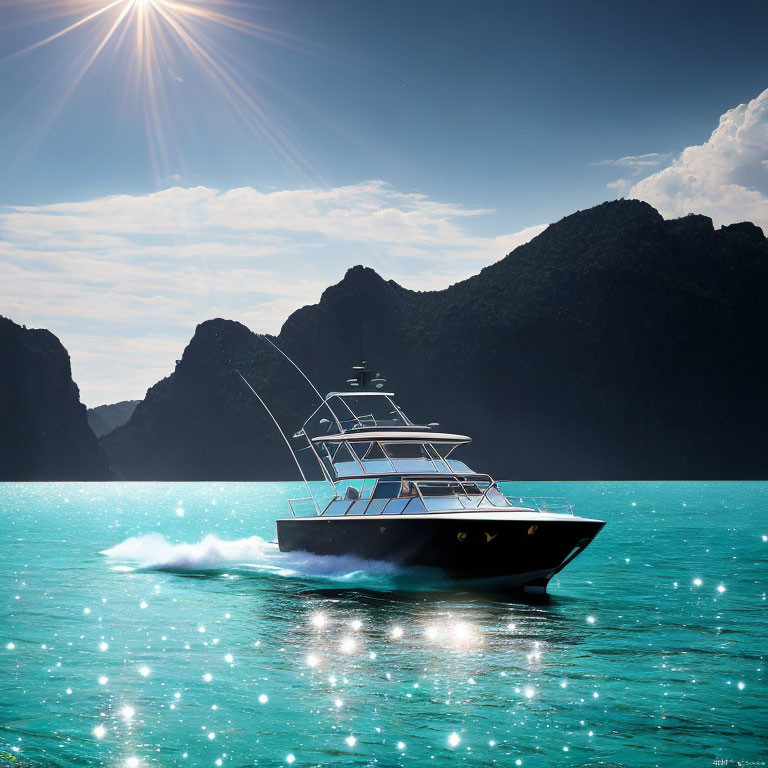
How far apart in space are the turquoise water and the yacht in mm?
732

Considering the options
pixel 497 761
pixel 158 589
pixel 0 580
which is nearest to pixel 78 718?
pixel 497 761

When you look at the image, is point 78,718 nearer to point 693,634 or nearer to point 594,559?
point 693,634

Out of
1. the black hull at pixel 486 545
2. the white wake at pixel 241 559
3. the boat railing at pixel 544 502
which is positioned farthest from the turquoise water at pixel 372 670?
the boat railing at pixel 544 502

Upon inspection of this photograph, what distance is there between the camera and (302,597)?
862 inches

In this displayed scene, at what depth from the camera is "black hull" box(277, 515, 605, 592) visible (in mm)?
19625

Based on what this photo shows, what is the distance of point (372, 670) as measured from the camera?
1366cm

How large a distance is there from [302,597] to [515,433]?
178m

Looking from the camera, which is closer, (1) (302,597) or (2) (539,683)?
(2) (539,683)

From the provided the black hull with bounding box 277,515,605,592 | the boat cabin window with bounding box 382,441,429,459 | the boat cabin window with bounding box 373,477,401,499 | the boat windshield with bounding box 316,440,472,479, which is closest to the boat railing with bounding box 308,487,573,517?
the boat cabin window with bounding box 373,477,401,499

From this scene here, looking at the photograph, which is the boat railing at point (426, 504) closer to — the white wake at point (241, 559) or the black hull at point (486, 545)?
the black hull at point (486, 545)

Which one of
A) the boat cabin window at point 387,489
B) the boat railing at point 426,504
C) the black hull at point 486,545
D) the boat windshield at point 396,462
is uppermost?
the boat windshield at point 396,462

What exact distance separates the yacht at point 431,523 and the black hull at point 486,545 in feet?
0.08

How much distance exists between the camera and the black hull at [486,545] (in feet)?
64.4

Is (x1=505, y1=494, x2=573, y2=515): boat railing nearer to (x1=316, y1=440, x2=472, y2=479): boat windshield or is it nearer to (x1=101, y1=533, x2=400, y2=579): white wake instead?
(x1=316, y1=440, x2=472, y2=479): boat windshield
